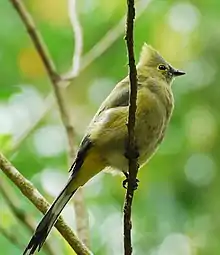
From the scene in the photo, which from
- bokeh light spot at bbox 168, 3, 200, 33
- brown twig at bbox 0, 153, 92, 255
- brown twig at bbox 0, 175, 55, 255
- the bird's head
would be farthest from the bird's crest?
bokeh light spot at bbox 168, 3, 200, 33

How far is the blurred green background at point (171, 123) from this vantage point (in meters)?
4.80

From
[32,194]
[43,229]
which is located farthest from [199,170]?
[32,194]

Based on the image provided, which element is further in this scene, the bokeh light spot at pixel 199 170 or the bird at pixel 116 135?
the bokeh light spot at pixel 199 170

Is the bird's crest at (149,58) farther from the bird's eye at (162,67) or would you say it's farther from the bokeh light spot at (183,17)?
the bokeh light spot at (183,17)

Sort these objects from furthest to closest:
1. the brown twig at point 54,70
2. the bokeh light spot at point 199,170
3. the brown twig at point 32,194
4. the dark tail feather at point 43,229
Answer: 1. the bokeh light spot at point 199,170
2. the brown twig at point 54,70
3. the dark tail feather at point 43,229
4. the brown twig at point 32,194

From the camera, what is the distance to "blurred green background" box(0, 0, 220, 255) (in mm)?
4797

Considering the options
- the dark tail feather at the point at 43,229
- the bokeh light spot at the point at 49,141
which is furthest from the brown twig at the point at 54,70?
the bokeh light spot at the point at 49,141

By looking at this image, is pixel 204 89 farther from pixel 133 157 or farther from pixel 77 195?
pixel 133 157

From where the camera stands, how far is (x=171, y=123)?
508 centimetres

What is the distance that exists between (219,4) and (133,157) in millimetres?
2946

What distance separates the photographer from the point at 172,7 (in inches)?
206

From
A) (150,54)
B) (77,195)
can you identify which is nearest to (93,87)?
(150,54)

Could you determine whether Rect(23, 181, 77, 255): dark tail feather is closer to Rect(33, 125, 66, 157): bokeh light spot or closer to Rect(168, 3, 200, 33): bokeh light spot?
Rect(33, 125, 66, 157): bokeh light spot

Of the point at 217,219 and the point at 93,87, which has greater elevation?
the point at 93,87
